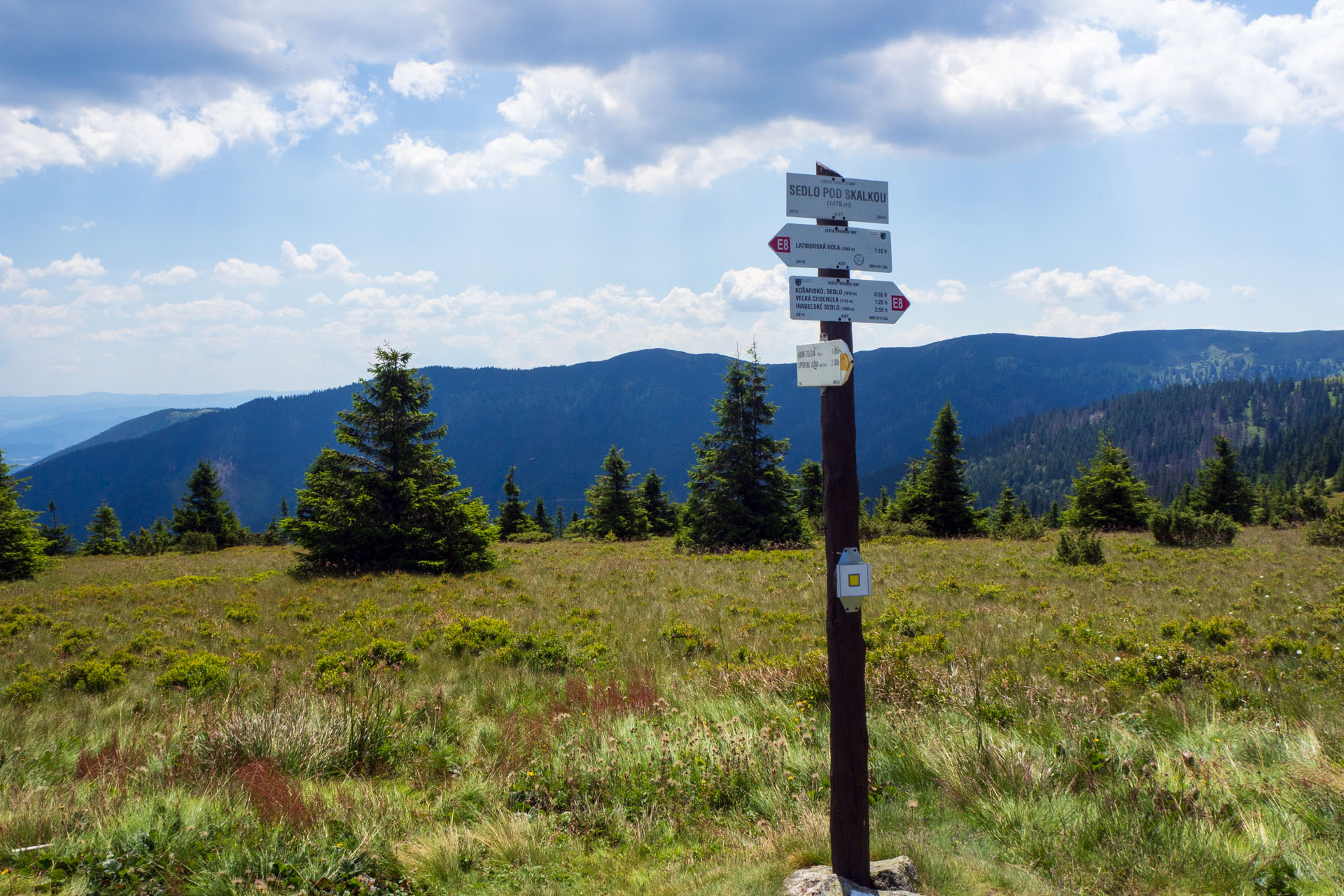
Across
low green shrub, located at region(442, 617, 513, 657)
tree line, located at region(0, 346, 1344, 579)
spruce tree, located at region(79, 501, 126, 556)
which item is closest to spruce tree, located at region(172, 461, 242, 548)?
tree line, located at region(0, 346, 1344, 579)

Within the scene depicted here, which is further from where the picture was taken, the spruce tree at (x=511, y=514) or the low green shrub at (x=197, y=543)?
the spruce tree at (x=511, y=514)

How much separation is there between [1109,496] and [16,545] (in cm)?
4255

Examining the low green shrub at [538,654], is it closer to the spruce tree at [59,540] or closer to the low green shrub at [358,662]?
the low green shrub at [358,662]

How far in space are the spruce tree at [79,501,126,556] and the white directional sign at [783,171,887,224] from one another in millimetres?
51866

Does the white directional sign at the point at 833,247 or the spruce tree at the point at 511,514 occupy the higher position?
the white directional sign at the point at 833,247

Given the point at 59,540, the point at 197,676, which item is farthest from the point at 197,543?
the point at 197,676

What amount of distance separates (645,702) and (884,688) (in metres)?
2.50

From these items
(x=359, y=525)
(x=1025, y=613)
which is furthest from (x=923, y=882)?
(x=359, y=525)

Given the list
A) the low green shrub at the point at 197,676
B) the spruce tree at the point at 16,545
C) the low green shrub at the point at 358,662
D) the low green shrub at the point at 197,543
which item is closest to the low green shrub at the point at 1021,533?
the low green shrub at the point at 358,662

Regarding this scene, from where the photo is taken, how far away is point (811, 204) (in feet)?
13.0

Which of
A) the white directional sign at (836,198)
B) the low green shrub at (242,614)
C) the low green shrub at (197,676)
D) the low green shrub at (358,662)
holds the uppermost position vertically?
the white directional sign at (836,198)

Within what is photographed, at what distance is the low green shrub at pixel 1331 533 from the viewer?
1928cm

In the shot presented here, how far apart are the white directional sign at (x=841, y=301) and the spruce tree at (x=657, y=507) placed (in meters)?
42.3

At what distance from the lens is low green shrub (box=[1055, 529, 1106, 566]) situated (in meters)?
17.4
